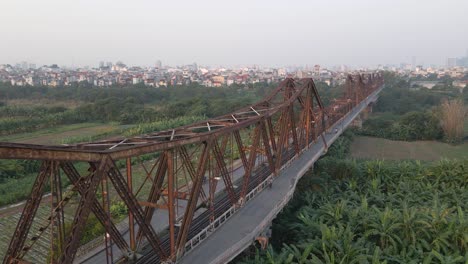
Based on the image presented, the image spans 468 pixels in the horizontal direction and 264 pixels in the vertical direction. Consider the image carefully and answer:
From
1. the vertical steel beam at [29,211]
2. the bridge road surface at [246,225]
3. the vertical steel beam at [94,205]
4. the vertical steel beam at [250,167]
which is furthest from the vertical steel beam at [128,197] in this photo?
the vertical steel beam at [250,167]

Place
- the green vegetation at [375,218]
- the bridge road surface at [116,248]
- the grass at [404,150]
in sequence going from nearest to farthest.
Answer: the bridge road surface at [116,248] → the green vegetation at [375,218] → the grass at [404,150]

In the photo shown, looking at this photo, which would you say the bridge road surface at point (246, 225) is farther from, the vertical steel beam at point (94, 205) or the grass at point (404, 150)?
the grass at point (404, 150)

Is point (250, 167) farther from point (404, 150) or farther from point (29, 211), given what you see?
point (404, 150)

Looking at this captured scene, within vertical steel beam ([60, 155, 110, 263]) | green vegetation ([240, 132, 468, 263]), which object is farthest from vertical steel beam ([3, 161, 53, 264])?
green vegetation ([240, 132, 468, 263])

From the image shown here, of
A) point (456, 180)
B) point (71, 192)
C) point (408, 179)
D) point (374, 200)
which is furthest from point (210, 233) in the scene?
point (456, 180)

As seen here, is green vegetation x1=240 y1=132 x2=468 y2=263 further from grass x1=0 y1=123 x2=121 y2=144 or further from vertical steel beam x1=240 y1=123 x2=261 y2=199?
grass x1=0 y1=123 x2=121 y2=144

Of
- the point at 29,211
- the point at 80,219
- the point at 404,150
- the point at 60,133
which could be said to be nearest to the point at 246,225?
the point at 80,219
